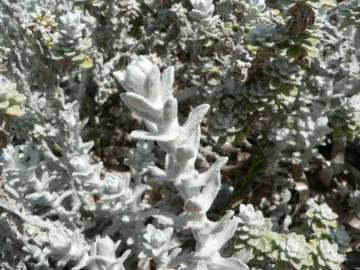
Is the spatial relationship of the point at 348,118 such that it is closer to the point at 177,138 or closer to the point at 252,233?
the point at 252,233

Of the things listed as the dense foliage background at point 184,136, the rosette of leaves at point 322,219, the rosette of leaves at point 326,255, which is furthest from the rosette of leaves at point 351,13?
the rosette of leaves at point 326,255

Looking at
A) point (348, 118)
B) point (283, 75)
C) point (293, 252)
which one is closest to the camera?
point (293, 252)

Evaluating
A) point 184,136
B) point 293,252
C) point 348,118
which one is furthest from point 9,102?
point 348,118

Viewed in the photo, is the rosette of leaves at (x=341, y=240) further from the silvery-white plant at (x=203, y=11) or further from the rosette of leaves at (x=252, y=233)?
the silvery-white plant at (x=203, y=11)

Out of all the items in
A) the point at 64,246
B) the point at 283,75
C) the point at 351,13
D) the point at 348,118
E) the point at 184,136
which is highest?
the point at 351,13

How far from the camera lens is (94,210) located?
83.8 inches

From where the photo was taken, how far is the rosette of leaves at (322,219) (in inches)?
77.5

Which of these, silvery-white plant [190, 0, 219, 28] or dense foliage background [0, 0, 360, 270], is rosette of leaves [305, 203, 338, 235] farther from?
silvery-white plant [190, 0, 219, 28]

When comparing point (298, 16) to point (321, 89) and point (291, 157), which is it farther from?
point (291, 157)

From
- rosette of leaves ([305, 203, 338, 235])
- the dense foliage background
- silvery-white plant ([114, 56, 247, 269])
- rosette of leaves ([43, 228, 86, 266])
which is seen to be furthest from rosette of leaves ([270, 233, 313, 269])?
rosette of leaves ([43, 228, 86, 266])

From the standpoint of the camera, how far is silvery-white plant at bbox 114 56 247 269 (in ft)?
4.23

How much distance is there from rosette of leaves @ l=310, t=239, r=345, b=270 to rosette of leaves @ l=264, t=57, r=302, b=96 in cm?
57

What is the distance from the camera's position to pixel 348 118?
6.91ft

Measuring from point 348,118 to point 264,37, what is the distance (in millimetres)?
551
